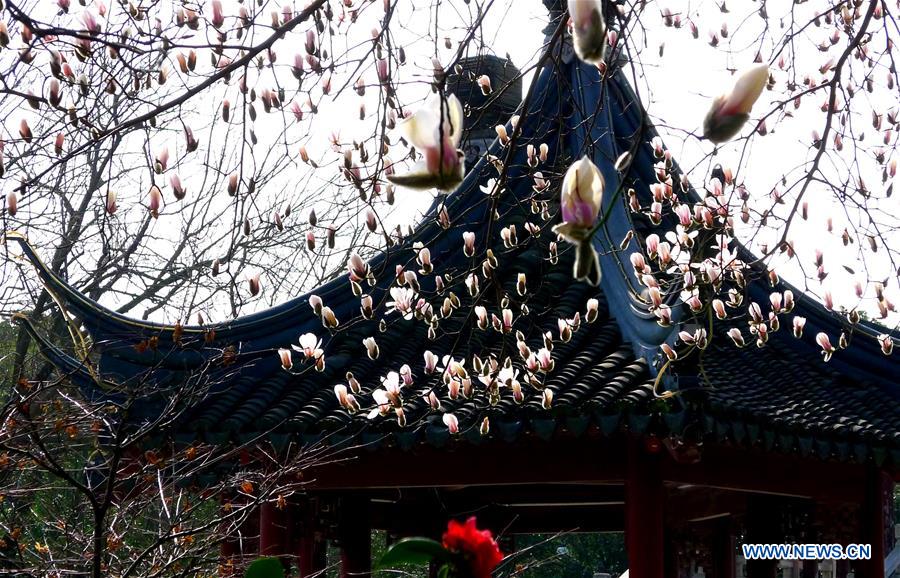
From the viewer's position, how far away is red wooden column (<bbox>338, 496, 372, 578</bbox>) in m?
5.29

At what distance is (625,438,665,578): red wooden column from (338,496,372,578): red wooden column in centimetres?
160

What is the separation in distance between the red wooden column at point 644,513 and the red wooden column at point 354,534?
1.60 m

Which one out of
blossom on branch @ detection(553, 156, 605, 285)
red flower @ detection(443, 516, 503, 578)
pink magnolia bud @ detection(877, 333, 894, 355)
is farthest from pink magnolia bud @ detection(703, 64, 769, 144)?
pink magnolia bud @ detection(877, 333, 894, 355)

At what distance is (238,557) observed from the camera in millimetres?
4414

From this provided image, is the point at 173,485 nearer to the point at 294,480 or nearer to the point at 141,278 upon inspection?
the point at 294,480

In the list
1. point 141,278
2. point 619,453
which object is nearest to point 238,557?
point 619,453

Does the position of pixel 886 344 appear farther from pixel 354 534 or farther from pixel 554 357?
pixel 354 534

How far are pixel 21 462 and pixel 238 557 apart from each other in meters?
1.21

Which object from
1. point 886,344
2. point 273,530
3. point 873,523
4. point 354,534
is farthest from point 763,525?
point 273,530

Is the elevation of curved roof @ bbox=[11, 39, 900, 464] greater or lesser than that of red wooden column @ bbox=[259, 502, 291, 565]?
greater

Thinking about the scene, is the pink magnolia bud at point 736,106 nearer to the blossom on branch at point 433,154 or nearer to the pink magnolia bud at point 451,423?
the blossom on branch at point 433,154

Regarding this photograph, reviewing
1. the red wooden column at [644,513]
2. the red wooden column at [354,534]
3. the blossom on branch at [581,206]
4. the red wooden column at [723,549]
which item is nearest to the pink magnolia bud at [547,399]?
the red wooden column at [644,513]

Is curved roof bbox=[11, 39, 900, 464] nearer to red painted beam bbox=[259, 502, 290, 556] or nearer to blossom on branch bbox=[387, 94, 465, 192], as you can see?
red painted beam bbox=[259, 502, 290, 556]

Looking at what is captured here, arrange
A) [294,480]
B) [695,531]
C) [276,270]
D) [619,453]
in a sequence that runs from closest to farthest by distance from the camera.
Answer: [619,453]
[294,480]
[695,531]
[276,270]
